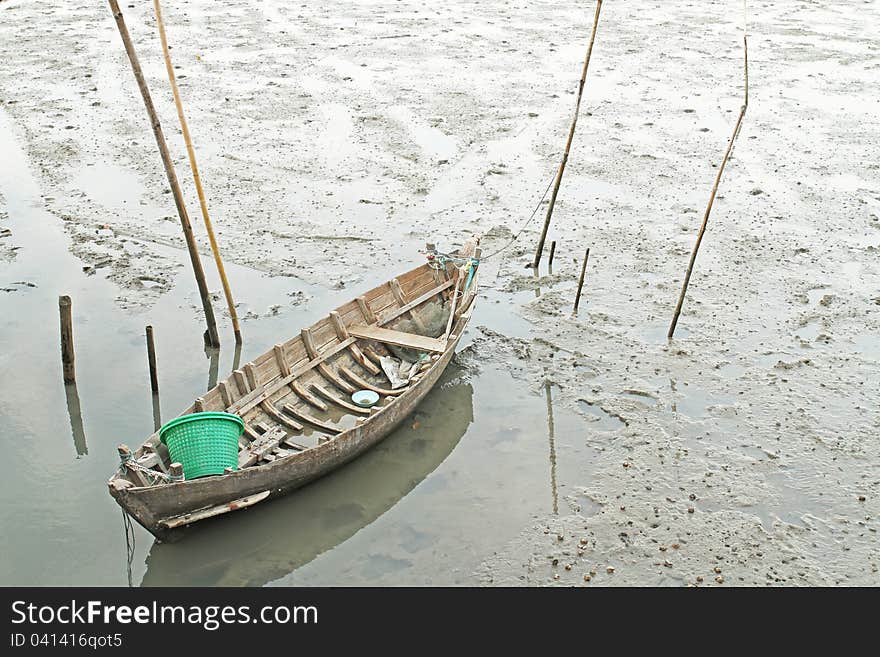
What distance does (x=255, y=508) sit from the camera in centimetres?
835

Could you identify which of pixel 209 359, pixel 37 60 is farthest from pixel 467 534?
pixel 37 60

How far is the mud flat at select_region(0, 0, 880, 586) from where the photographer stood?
876 centimetres

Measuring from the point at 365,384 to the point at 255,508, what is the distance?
2.17 metres

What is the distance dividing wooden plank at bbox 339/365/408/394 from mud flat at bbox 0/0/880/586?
5.49 feet

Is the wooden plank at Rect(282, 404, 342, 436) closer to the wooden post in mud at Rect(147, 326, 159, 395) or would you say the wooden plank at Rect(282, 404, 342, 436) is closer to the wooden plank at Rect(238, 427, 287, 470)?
the wooden plank at Rect(238, 427, 287, 470)

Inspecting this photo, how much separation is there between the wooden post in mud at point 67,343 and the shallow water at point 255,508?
0.19 m

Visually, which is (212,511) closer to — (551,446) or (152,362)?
(152,362)

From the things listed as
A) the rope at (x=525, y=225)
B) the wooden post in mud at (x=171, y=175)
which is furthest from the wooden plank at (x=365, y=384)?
the rope at (x=525, y=225)

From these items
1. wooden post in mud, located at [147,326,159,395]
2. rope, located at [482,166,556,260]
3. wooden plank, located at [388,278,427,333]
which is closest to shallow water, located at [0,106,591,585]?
wooden post in mud, located at [147,326,159,395]

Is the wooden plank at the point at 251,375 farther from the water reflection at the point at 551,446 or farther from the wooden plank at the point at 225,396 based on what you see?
the water reflection at the point at 551,446

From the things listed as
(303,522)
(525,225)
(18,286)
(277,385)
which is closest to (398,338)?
(277,385)

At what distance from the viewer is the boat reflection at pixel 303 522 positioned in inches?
309

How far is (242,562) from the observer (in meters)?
7.94
